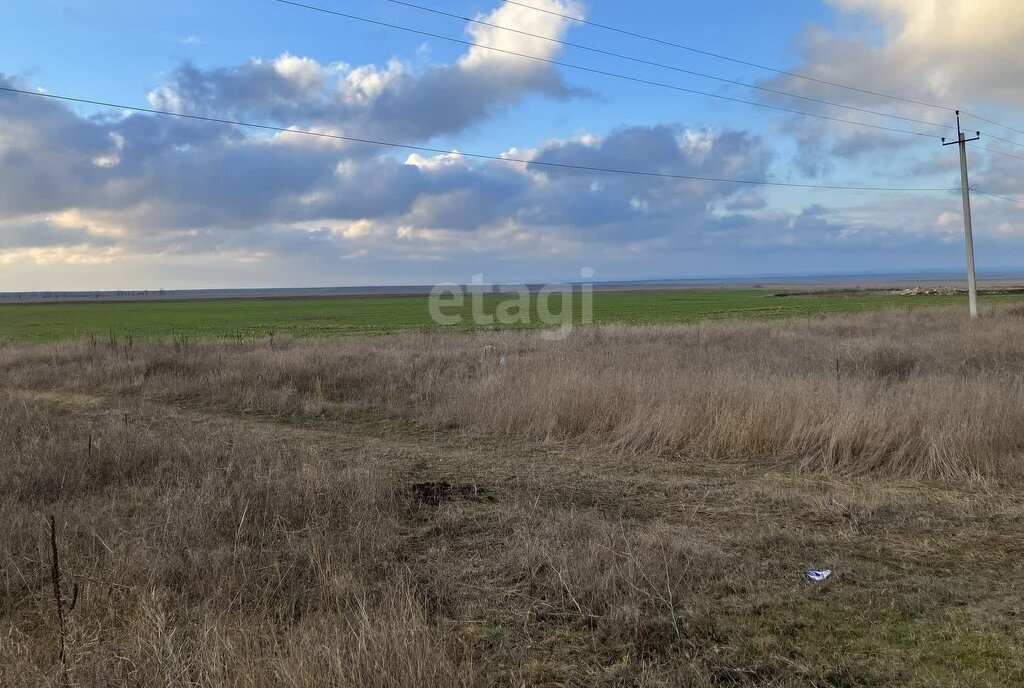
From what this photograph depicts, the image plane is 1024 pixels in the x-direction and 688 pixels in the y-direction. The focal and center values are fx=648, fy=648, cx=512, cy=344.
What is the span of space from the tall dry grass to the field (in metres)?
0.06

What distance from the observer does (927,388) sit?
32.2 feet

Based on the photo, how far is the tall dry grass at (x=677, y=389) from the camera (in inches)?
318

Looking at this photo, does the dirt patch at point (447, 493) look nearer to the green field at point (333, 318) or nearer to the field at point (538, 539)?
the field at point (538, 539)

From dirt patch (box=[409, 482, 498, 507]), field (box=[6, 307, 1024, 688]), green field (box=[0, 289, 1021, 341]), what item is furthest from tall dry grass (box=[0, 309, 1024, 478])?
green field (box=[0, 289, 1021, 341])

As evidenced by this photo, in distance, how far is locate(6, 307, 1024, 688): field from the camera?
3557 mm

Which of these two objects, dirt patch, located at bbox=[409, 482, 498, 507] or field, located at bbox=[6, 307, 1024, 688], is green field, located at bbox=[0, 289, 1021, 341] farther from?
dirt patch, located at bbox=[409, 482, 498, 507]

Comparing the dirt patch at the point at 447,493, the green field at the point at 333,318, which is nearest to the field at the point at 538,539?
the dirt patch at the point at 447,493

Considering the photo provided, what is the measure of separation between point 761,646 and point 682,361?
1217 centimetres

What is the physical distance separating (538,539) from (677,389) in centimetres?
601

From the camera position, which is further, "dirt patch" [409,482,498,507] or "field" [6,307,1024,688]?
"dirt patch" [409,482,498,507]

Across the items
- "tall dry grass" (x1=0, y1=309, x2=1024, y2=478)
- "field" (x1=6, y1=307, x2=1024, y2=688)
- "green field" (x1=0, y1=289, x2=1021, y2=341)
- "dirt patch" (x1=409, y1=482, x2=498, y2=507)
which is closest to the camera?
"field" (x1=6, y1=307, x2=1024, y2=688)

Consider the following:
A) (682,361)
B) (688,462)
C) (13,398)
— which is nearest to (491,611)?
(688,462)

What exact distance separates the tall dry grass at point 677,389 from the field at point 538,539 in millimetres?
64

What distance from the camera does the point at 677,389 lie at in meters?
10.6
